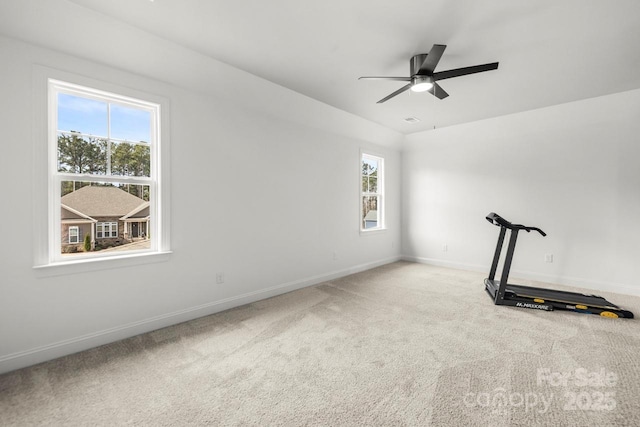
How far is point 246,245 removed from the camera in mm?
3533

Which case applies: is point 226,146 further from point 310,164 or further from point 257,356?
point 257,356

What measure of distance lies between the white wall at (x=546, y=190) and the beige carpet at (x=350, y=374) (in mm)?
1136

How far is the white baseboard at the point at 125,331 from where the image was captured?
2.15 m

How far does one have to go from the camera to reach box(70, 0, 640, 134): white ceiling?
2.19 meters

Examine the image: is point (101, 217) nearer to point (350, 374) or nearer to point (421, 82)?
point (350, 374)

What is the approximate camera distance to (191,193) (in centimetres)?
305

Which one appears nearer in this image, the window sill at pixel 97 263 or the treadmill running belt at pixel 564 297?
the window sill at pixel 97 263

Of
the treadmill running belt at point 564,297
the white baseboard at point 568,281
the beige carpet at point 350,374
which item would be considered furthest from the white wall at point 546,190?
the beige carpet at point 350,374

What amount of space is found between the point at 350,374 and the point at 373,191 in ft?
13.8

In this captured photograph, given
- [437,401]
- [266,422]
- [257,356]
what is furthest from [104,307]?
[437,401]

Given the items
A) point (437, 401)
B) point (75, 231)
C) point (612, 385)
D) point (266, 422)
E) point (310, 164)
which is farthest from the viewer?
point (310, 164)

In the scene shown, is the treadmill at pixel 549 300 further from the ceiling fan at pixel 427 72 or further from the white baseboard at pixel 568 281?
the ceiling fan at pixel 427 72

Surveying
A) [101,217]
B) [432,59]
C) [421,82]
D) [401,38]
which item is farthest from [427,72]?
[101,217]

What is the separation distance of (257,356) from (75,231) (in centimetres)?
191
